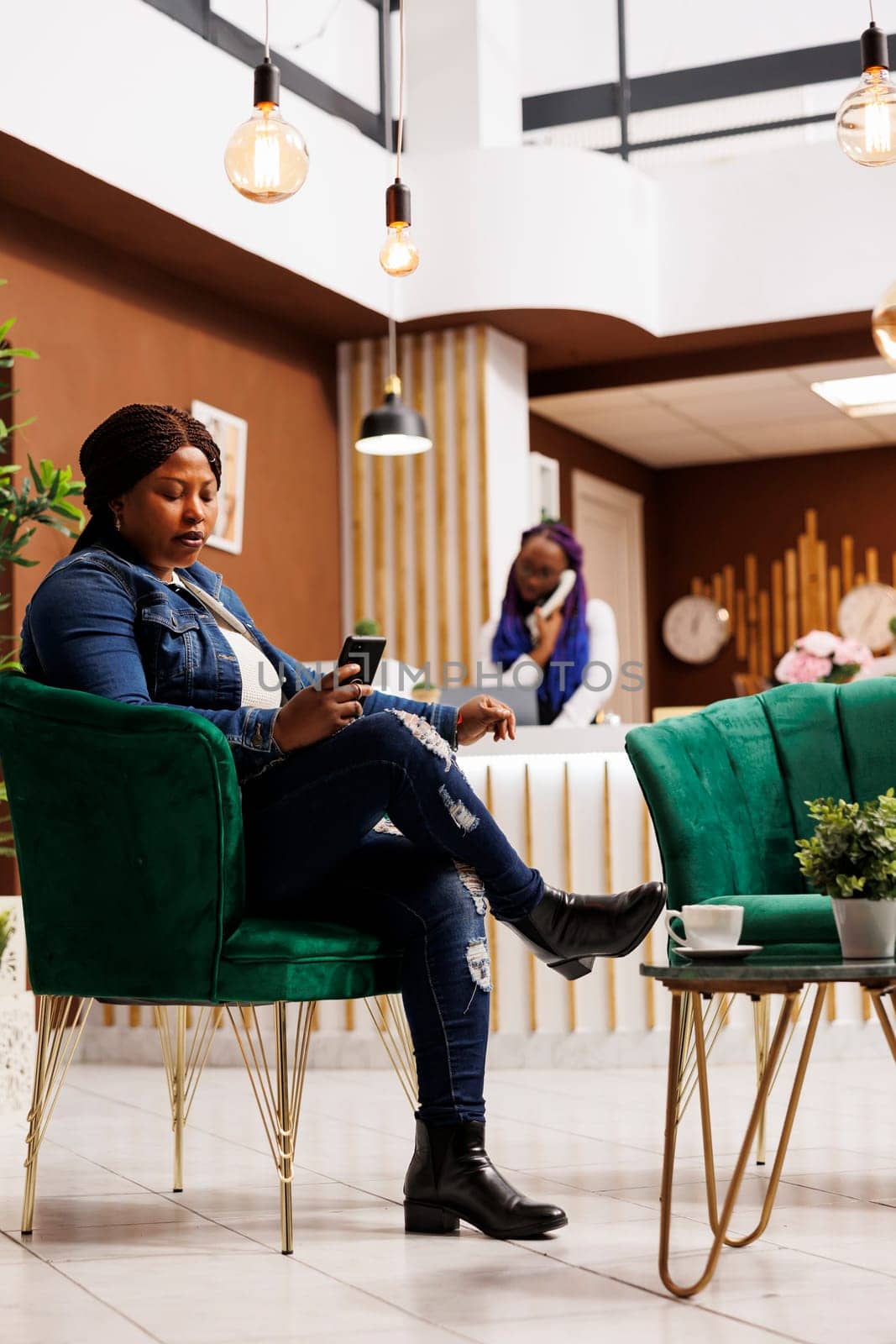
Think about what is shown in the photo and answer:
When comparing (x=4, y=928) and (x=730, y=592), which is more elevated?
(x=730, y=592)

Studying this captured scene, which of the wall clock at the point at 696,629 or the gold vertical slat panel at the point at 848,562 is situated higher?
the gold vertical slat panel at the point at 848,562

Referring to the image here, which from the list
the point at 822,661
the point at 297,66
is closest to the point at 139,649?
the point at 822,661

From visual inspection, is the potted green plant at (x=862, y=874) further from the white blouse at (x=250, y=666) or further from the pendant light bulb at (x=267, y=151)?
the pendant light bulb at (x=267, y=151)

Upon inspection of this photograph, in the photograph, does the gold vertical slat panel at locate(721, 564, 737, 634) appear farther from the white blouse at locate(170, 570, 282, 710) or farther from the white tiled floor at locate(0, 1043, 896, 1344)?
the white blouse at locate(170, 570, 282, 710)

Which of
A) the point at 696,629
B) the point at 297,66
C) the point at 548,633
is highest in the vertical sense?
the point at 297,66

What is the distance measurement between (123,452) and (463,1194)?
1.22 meters

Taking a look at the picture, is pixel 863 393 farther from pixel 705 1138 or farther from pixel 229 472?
pixel 705 1138

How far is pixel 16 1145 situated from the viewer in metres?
3.35

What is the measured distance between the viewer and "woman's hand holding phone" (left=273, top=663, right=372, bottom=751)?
233cm

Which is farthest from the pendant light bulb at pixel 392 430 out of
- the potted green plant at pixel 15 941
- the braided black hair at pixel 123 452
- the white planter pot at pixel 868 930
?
the white planter pot at pixel 868 930

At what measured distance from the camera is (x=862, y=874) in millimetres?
2068

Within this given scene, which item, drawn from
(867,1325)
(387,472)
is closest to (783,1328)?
(867,1325)

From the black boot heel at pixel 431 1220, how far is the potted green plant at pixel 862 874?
29.4 inches

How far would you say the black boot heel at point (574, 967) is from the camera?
2.44 m
